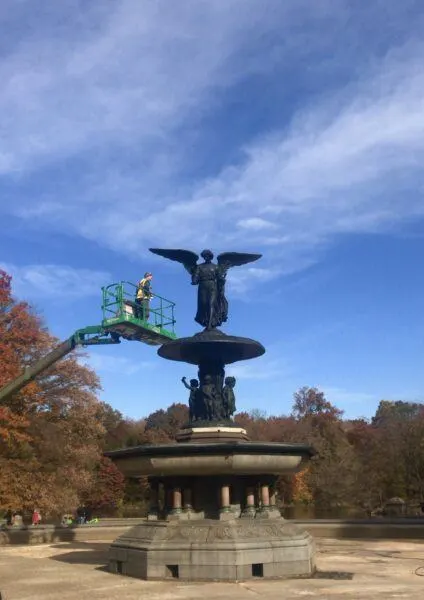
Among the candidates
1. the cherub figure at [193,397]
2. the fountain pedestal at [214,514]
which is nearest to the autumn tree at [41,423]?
the cherub figure at [193,397]

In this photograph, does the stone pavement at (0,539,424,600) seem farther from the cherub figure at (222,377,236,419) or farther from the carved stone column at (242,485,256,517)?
the cherub figure at (222,377,236,419)

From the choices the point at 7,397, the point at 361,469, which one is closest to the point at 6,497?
the point at 7,397

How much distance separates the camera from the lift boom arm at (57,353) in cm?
2370

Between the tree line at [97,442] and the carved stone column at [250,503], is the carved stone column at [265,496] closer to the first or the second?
the carved stone column at [250,503]

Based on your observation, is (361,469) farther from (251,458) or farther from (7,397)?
(251,458)

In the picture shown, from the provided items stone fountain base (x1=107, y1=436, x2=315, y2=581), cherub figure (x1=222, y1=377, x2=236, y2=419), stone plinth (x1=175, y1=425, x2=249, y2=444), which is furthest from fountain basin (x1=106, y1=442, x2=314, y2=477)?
cherub figure (x1=222, y1=377, x2=236, y2=419)

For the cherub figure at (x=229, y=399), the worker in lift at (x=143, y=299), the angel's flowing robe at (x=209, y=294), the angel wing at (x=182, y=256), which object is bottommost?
the cherub figure at (x=229, y=399)

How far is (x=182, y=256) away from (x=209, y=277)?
33.1 inches

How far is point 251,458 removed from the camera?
1198cm

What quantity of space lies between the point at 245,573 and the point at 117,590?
247cm

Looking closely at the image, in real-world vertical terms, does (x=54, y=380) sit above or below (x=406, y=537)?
above

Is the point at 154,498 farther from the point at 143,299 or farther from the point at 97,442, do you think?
the point at 97,442

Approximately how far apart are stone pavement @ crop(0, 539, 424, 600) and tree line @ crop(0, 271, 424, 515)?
30.8 ft

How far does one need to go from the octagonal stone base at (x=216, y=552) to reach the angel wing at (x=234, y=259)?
19.8 ft
